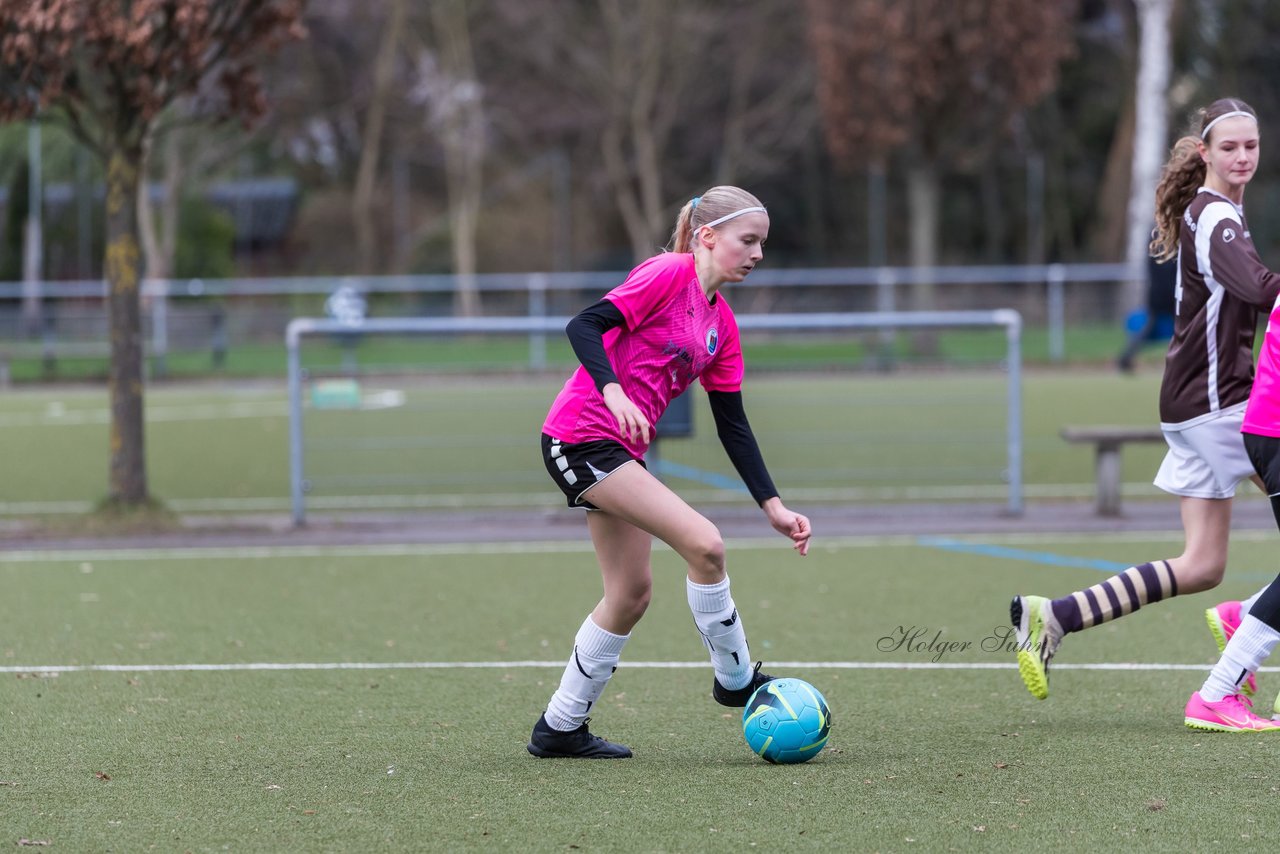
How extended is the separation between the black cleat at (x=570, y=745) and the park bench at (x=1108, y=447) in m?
7.19

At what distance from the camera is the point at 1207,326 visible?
227 inches

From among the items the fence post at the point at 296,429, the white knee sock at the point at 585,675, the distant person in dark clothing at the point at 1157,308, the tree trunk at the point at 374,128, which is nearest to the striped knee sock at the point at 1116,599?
the white knee sock at the point at 585,675

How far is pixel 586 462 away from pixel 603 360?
1.12 feet

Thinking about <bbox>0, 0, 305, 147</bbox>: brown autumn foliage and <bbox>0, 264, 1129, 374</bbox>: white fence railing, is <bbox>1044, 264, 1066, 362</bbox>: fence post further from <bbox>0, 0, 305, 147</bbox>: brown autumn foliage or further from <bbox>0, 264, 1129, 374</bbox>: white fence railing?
<bbox>0, 0, 305, 147</bbox>: brown autumn foliage

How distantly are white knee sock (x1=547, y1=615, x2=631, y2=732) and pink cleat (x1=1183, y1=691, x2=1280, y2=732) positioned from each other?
1.94 metres

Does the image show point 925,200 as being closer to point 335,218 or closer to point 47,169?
point 335,218

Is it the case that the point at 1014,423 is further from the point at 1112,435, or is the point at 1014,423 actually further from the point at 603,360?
the point at 603,360

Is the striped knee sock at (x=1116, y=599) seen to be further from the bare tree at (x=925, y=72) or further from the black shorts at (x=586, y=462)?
the bare tree at (x=925, y=72)

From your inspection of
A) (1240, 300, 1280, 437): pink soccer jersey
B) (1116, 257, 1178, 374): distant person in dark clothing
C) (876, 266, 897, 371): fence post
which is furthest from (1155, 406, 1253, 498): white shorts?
(876, 266, 897, 371): fence post

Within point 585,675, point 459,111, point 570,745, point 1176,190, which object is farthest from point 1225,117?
point 459,111

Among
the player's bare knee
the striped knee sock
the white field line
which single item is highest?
the player's bare knee

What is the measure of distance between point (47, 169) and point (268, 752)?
125 feet

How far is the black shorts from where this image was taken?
16.7 ft

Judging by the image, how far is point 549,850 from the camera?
170 inches
